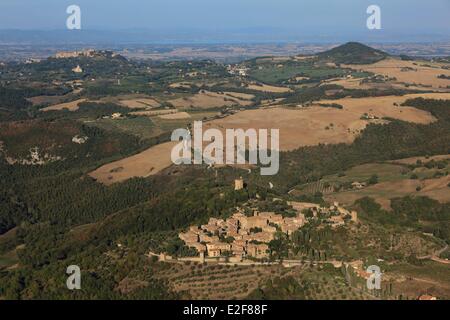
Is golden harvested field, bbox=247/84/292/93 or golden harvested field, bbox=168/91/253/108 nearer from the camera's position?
golden harvested field, bbox=168/91/253/108

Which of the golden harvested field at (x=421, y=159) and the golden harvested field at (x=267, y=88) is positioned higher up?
the golden harvested field at (x=267, y=88)

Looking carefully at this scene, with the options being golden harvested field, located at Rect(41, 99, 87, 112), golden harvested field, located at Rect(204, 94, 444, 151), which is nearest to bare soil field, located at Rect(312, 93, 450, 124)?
golden harvested field, located at Rect(204, 94, 444, 151)

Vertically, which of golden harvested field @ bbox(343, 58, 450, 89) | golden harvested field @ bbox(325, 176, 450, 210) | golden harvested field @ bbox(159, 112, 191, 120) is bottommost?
golden harvested field @ bbox(325, 176, 450, 210)

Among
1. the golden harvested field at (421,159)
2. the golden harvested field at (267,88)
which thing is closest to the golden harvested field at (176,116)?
the golden harvested field at (421,159)

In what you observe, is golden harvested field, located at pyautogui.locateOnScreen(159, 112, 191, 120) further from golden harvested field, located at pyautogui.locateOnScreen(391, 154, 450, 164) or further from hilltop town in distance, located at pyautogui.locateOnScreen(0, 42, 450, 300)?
golden harvested field, located at pyautogui.locateOnScreen(391, 154, 450, 164)

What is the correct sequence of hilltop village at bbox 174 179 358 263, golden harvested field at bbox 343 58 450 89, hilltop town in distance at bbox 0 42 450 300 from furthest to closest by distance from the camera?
golden harvested field at bbox 343 58 450 89 < hilltop village at bbox 174 179 358 263 < hilltop town in distance at bbox 0 42 450 300

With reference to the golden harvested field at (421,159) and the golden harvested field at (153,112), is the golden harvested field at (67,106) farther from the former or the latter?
the golden harvested field at (421,159)

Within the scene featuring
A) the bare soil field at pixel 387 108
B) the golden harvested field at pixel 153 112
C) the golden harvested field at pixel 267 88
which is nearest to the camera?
the bare soil field at pixel 387 108

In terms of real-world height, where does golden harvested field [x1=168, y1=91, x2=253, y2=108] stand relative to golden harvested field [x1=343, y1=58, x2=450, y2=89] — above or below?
below

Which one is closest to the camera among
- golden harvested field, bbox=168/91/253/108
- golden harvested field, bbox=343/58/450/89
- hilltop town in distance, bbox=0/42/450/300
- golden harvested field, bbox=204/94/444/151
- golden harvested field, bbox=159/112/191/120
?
hilltop town in distance, bbox=0/42/450/300
